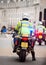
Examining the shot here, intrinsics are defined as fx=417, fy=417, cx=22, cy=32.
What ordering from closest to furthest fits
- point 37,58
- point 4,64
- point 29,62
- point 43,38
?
point 4,64 < point 29,62 < point 37,58 < point 43,38

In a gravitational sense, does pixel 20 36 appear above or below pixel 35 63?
above

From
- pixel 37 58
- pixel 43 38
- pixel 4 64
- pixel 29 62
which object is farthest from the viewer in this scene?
pixel 43 38

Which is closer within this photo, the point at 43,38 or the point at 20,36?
the point at 20,36

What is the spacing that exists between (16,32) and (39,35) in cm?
986

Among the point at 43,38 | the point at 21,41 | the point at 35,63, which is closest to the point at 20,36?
the point at 21,41

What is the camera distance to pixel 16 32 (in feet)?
49.7

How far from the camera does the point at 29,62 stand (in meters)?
14.8

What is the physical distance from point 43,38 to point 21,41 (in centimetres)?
1018

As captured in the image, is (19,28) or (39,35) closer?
(19,28)

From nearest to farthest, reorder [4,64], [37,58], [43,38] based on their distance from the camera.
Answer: [4,64]
[37,58]
[43,38]

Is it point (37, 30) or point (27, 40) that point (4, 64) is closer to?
point (27, 40)

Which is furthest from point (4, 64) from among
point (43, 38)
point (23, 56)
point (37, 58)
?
point (43, 38)

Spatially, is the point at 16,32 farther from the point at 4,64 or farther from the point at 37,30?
the point at 37,30

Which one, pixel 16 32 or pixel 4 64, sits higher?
pixel 16 32
